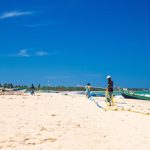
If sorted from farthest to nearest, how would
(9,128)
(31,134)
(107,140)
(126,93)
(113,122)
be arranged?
(126,93) → (113,122) → (9,128) → (31,134) → (107,140)

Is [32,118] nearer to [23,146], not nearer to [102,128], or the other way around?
[102,128]

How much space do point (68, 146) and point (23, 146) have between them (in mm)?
1162

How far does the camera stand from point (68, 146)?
9391 millimetres

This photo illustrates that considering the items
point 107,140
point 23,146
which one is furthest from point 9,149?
point 107,140

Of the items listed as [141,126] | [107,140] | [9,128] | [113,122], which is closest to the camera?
[107,140]

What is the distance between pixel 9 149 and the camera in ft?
29.4

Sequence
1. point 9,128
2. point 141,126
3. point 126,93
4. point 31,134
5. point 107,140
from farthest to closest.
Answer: point 126,93, point 141,126, point 9,128, point 31,134, point 107,140

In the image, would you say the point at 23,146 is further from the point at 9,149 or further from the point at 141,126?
the point at 141,126

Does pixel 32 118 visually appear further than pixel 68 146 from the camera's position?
Yes

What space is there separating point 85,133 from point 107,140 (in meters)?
1.17

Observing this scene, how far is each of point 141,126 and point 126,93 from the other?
120 ft

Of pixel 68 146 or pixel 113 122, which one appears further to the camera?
pixel 113 122

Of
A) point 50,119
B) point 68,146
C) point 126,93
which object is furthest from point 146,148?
point 126,93

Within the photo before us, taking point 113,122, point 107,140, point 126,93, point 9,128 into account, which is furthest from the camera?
point 126,93
